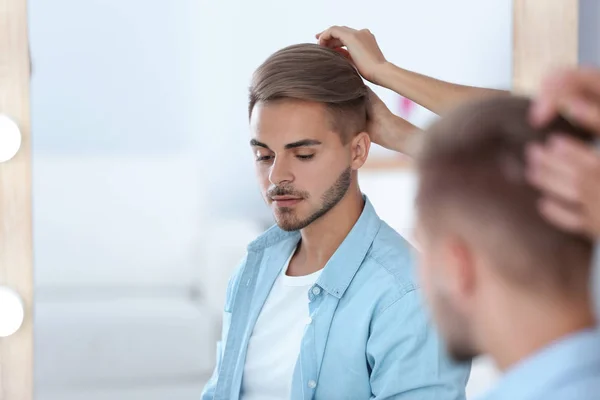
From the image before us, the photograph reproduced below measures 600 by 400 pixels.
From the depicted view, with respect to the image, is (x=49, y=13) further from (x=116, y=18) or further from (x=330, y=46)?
(x=330, y=46)

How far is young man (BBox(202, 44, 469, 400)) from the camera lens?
1266 mm

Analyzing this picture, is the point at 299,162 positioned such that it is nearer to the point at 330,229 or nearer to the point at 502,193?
the point at 330,229

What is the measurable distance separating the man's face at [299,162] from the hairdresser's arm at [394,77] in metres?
0.10

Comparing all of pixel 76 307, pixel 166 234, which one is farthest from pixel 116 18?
pixel 76 307

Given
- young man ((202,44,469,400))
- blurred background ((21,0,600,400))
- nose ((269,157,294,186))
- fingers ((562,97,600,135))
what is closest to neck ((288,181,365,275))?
young man ((202,44,469,400))

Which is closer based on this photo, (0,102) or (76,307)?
(0,102)

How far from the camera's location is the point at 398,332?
1260mm

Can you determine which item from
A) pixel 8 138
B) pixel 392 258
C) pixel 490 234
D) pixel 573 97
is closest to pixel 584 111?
pixel 573 97

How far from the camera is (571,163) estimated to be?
65cm

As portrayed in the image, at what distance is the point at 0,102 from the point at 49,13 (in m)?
1.11

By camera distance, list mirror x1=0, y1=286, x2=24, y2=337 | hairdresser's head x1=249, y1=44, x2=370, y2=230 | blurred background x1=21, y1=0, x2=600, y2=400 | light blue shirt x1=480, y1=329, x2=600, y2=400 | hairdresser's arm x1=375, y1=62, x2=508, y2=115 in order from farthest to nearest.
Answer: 1. blurred background x1=21, y1=0, x2=600, y2=400
2. mirror x1=0, y1=286, x2=24, y2=337
3. hairdresser's head x1=249, y1=44, x2=370, y2=230
4. hairdresser's arm x1=375, y1=62, x2=508, y2=115
5. light blue shirt x1=480, y1=329, x2=600, y2=400

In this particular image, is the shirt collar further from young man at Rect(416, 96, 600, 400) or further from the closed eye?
young man at Rect(416, 96, 600, 400)

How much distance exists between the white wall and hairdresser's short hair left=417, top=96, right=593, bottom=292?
1.38 metres

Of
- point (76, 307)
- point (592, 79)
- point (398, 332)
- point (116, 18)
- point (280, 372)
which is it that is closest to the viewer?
point (592, 79)
